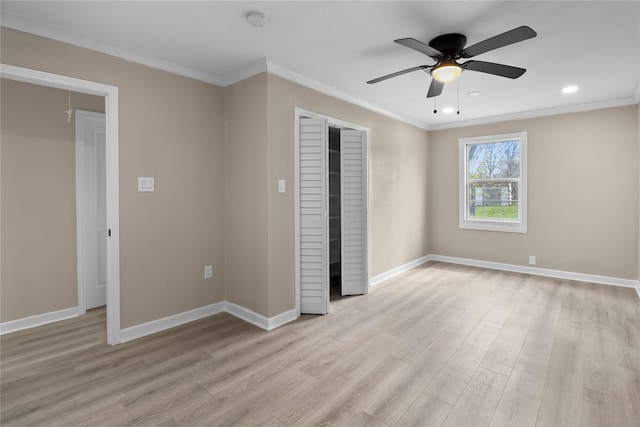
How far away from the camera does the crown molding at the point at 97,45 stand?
2221mm

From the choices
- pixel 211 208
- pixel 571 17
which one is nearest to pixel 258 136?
pixel 211 208

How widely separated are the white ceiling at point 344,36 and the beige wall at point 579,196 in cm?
75

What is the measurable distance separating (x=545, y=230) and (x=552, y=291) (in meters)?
1.09

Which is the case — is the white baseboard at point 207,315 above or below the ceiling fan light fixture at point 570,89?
below

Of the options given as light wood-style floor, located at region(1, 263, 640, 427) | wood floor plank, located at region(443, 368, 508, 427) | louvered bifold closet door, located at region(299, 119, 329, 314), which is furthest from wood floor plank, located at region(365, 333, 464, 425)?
louvered bifold closet door, located at region(299, 119, 329, 314)

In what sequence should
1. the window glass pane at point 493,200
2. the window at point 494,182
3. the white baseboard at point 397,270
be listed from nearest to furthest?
A: 1. the white baseboard at point 397,270
2. the window at point 494,182
3. the window glass pane at point 493,200

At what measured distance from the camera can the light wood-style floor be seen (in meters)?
1.85

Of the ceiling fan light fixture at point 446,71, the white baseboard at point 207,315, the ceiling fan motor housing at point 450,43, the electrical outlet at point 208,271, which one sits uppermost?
the ceiling fan motor housing at point 450,43

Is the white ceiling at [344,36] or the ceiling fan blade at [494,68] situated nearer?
the white ceiling at [344,36]

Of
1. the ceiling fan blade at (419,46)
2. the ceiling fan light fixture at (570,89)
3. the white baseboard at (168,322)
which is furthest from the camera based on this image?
the ceiling fan light fixture at (570,89)

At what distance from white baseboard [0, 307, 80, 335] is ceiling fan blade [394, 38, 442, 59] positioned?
12.6ft

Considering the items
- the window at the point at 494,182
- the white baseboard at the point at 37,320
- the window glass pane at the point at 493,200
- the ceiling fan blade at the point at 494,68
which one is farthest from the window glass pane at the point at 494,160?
the white baseboard at the point at 37,320

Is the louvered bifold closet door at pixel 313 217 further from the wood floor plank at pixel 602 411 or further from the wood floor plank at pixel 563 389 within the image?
the wood floor plank at pixel 602 411

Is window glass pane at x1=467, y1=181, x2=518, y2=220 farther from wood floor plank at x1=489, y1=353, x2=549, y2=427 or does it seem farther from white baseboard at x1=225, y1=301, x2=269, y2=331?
white baseboard at x1=225, y1=301, x2=269, y2=331
